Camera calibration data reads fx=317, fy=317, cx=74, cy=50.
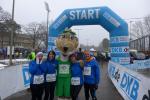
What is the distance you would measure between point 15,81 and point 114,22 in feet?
24.7

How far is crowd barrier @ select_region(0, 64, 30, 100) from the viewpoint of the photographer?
10.2 metres

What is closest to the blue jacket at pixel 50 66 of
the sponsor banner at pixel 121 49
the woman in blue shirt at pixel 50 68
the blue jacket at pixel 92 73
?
the woman in blue shirt at pixel 50 68

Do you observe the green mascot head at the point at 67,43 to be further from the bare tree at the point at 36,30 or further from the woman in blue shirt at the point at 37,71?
the bare tree at the point at 36,30

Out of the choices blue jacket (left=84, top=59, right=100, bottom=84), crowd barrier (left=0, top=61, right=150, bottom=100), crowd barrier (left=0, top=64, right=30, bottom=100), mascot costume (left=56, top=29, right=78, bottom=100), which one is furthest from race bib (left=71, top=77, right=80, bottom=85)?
crowd barrier (left=0, top=64, right=30, bottom=100)

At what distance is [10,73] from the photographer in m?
11.0

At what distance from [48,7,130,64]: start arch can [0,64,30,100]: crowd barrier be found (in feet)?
18.7

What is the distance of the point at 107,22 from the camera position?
17344mm

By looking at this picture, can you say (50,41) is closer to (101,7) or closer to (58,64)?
(101,7)

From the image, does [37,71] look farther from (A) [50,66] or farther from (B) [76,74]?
(B) [76,74]

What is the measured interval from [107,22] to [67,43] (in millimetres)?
9926

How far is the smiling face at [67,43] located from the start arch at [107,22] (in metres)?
9.37

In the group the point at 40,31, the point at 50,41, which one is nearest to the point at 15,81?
the point at 50,41

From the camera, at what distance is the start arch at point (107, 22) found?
17031 mm

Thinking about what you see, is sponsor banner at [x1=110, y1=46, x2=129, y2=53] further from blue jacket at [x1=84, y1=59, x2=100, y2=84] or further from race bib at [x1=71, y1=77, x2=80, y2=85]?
race bib at [x1=71, y1=77, x2=80, y2=85]
